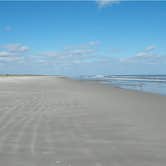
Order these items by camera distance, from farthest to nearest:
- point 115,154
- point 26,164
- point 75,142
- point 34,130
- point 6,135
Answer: point 34,130 → point 6,135 → point 75,142 → point 115,154 → point 26,164

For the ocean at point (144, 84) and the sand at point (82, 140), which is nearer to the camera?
the sand at point (82, 140)

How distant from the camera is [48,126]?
9195 millimetres

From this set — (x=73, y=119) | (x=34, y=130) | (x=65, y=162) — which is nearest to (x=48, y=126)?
(x=34, y=130)

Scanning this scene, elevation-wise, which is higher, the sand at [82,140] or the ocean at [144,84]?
the ocean at [144,84]

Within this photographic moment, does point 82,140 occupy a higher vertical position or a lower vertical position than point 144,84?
lower

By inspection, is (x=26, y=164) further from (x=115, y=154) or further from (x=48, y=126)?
(x=48, y=126)

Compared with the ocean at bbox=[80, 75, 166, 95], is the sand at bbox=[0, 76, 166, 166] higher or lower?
lower

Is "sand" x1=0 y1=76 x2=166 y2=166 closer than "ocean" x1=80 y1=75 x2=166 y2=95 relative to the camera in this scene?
Yes

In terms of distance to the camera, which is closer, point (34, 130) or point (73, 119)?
point (34, 130)

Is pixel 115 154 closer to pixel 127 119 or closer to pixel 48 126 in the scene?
pixel 48 126

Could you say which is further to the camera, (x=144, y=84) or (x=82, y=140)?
(x=144, y=84)

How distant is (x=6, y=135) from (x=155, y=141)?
3690 mm

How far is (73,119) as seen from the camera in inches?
417

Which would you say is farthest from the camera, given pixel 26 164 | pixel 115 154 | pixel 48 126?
pixel 48 126
